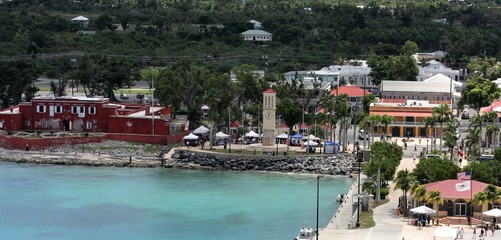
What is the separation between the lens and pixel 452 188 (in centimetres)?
5622

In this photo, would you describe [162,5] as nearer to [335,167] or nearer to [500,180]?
[335,167]

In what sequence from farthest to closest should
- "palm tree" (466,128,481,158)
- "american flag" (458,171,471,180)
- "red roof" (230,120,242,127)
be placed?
"red roof" (230,120,242,127) < "palm tree" (466,128,481,158) < "american flag" (458,171,471,180)

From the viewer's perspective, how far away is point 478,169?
5966cm

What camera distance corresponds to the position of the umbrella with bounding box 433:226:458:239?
50250 millimetres

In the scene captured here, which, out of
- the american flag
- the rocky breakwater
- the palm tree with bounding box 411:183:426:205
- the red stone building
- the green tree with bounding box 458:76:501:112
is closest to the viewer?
the palm tree with bounding box 411:183:426:205

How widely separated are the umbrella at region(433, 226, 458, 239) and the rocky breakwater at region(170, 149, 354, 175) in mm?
21707

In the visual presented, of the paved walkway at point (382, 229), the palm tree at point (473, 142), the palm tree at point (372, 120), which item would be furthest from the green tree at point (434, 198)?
the palm tree at point (372, 120)

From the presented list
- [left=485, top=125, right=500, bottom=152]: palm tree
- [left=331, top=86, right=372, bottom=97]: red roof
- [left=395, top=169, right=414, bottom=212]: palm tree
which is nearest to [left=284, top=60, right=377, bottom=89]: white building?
[left=331, top=86, right=372, bottom=97]: red roof

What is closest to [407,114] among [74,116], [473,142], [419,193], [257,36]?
[473,142]

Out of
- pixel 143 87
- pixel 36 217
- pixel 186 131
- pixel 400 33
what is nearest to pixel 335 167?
pixel 186 131

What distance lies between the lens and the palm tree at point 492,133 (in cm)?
7219

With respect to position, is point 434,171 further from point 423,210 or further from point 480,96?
point 480,96

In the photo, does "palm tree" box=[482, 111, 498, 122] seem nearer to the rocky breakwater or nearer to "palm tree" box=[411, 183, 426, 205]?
the rocky breakwater

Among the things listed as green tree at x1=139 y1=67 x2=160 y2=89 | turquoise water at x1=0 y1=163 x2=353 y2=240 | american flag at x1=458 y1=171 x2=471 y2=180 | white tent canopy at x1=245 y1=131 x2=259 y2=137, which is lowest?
turquoise water at x1=0 y1=163 x2=353 y2=240
